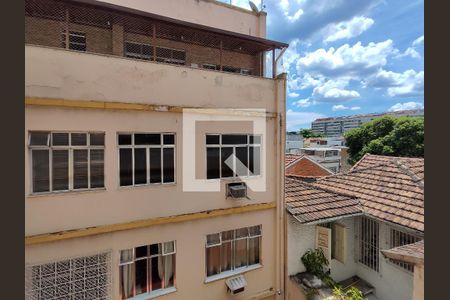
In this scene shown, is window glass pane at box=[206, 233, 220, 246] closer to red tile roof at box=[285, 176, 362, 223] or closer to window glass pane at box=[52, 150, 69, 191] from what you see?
red tile roof at box=[285, 176, 362, 223]

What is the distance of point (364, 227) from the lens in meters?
9.73

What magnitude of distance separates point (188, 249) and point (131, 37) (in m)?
6.99

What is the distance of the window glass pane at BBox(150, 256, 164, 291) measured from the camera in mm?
7098

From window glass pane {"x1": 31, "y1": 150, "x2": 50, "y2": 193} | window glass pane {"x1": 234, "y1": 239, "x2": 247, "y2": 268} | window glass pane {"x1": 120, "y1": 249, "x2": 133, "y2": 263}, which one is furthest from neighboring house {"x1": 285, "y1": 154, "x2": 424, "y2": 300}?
window glass pane {"x1": 31, "y1": 150, "x2": 50, "y2": 193}

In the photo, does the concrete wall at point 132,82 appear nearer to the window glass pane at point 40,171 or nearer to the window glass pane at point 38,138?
the window glass pane at point 38,138

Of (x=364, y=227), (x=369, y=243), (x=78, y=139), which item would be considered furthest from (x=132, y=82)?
(x=369, y=243)

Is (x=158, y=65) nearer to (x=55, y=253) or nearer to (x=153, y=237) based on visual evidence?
(x=153, y=237)

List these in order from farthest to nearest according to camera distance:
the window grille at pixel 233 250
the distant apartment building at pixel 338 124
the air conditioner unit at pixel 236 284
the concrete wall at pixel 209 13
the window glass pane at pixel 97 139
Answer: the distant apartment building at pixel 338 124 → the concrete wall at pixel 209 13 → the window grille at pixel 233 250 → the air conditioner unit at pixel 236 284 → the window glass pane at pixel 97 139

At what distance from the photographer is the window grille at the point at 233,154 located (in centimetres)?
791

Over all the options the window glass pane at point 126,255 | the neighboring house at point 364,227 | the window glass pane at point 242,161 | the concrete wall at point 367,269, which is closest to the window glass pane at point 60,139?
the window glass pane at point 126,255

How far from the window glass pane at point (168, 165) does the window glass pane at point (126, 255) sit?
200 centimetres

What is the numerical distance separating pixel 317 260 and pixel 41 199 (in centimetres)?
822

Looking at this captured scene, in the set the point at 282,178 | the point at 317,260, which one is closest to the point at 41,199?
the point at 282,178

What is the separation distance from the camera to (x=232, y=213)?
811 cm
